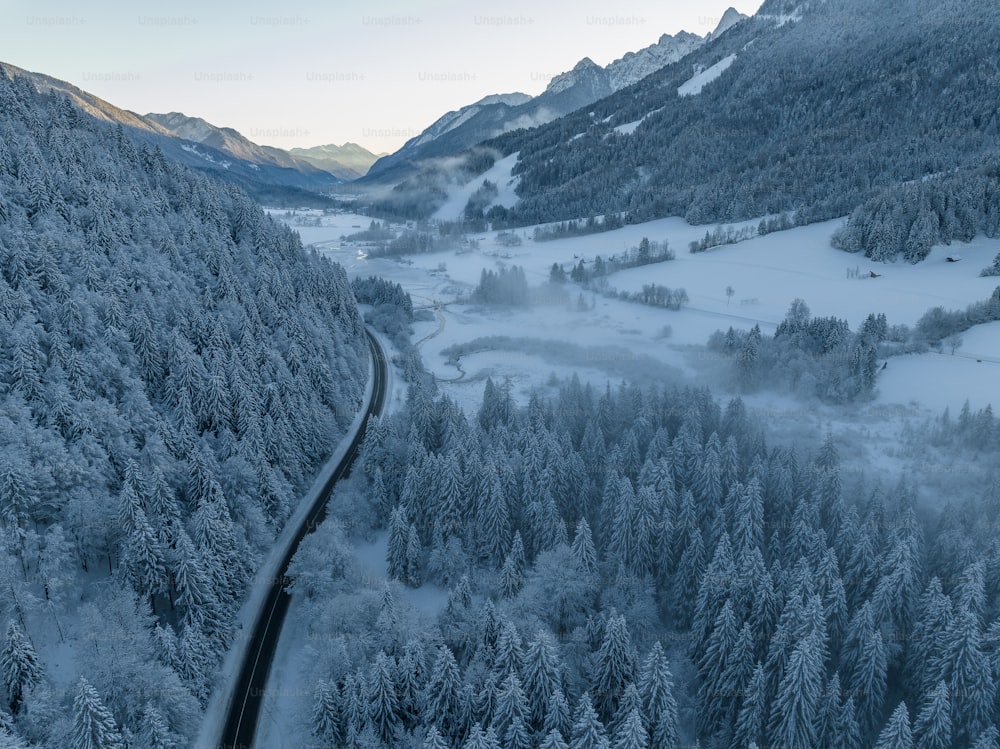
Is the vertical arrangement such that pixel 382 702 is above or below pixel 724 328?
below

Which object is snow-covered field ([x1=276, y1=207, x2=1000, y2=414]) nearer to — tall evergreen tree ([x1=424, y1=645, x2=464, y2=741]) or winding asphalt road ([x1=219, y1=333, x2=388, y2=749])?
winding asphalt road ([x1=219, y1=333, x2=388, y2=749])

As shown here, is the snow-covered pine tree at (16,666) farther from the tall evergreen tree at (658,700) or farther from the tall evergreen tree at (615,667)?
the tall evergreen tree at (658,700)

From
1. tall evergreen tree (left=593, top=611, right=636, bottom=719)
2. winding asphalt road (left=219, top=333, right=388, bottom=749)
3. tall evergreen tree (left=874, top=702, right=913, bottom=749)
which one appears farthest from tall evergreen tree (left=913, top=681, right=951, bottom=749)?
winding asphalt road (left=219, top=333, right=388, bottom=749)

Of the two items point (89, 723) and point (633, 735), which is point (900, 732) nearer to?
point (633, 735)

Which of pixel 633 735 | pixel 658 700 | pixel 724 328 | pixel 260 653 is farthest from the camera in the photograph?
pixel 724 328

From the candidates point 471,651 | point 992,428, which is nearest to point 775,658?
point 471,651

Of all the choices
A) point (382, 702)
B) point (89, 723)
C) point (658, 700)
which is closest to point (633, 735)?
point (658, 700)

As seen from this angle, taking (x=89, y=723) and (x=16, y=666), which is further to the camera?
(x=16, y=666)
